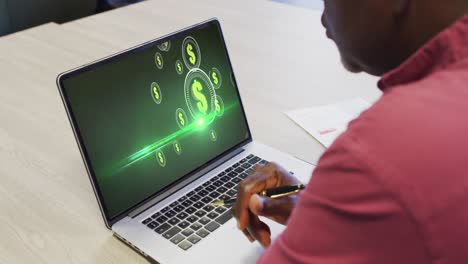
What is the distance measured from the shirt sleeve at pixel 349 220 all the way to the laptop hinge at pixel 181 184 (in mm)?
454

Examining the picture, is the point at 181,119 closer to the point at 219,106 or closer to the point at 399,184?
the point at 219,106

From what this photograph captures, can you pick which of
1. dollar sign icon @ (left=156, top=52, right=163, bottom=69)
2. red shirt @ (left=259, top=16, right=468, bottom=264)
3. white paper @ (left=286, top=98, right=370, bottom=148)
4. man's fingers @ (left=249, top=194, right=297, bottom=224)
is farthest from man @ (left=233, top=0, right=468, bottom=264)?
white paper @ (left=286, top=98, right=370, bottom=148)

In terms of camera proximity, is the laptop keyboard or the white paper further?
the white paper

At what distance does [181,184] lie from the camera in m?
1.02

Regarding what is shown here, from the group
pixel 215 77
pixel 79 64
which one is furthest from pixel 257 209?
pixel 79 64

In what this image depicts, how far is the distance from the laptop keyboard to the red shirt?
0.39 metres

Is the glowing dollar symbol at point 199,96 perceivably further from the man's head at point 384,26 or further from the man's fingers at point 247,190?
the man's head at point 384,26

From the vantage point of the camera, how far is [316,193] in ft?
1.74

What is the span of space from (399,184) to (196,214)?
52cm

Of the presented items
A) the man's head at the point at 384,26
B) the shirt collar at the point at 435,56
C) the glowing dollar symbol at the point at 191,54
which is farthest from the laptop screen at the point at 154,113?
the shirt collar at the point at 435,56

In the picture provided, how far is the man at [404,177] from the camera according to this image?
48cm

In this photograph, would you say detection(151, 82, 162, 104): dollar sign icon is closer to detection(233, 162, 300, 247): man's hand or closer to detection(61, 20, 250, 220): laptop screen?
detection(61, 20, 250, 220): laptop screen

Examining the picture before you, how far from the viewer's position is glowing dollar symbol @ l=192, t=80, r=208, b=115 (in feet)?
3.53

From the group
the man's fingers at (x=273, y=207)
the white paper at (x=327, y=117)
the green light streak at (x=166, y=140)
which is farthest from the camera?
the white paper at (x=327, y=117)
